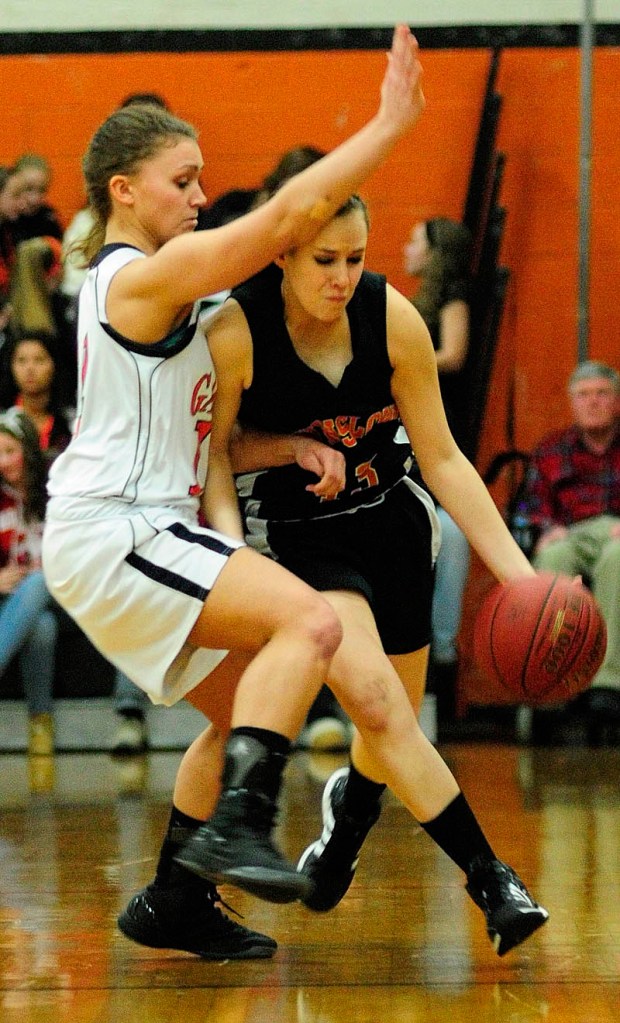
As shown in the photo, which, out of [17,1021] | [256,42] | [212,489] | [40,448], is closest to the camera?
[17,1021]

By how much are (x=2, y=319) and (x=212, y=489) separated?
355cm

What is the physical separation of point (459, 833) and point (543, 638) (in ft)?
1.28

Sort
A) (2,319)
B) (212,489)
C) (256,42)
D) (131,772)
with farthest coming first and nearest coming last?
(256,42), (2,319), (131,772), (212,489)

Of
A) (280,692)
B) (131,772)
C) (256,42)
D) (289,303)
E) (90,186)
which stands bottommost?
(131,772)

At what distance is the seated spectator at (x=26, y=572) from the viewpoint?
5766 millimetres

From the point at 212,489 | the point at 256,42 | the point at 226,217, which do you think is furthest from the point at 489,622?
the point at 256,42

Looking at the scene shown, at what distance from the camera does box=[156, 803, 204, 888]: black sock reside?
9.84 ft

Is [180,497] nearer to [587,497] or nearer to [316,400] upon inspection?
[316,400]

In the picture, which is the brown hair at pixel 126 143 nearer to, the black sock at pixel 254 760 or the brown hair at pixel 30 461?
the black sock at pixel 254 760

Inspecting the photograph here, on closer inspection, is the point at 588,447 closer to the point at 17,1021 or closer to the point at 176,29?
the point at 176,29

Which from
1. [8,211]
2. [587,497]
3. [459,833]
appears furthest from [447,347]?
[459,833]

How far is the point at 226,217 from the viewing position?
6180mm

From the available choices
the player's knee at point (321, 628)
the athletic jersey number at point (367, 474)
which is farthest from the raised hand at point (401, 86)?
the player's knee at point (321, 628)

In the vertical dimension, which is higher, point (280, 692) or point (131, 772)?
point (280, 692)
